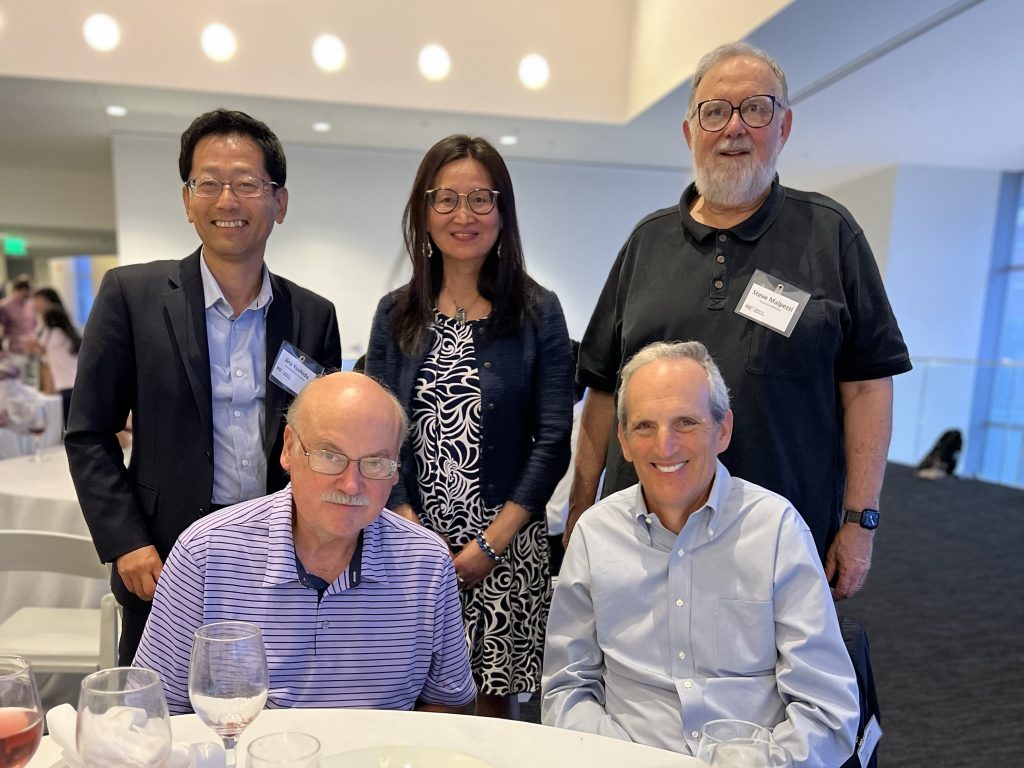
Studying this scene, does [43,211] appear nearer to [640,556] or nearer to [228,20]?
[228,20]

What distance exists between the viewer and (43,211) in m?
9.55

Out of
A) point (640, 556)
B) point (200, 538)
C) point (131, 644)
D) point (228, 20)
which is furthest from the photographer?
point (228, 20)

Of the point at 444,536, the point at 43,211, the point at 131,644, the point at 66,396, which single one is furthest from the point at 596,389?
the point at 43,211

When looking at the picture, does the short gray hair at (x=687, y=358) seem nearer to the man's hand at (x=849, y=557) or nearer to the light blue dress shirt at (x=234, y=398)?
the man's hand at (x=849, y=557)

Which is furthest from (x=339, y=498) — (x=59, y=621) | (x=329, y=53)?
(x=329, y=53)

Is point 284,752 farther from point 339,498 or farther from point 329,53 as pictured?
point 329,53

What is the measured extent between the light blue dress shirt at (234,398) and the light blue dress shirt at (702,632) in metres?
0.83

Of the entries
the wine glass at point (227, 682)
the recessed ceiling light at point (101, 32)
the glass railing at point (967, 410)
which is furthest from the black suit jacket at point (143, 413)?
the glass railing at point (967, 410)

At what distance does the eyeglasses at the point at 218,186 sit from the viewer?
5.99 feet

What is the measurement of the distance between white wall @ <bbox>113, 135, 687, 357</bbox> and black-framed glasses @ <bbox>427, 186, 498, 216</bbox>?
19.1 ft

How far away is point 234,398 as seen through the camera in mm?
1842

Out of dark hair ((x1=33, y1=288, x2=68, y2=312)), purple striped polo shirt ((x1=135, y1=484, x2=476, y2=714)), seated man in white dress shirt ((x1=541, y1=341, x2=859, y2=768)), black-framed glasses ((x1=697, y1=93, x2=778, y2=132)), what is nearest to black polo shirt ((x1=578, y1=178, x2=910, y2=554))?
black-framed glasses ((x1=697, y1=93, x2=778, y2=132))

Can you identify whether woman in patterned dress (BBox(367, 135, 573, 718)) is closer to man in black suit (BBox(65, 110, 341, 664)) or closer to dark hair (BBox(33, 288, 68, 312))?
man in black suit (BBox(65, 110, 341, 664))

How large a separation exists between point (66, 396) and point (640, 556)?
272 inches
